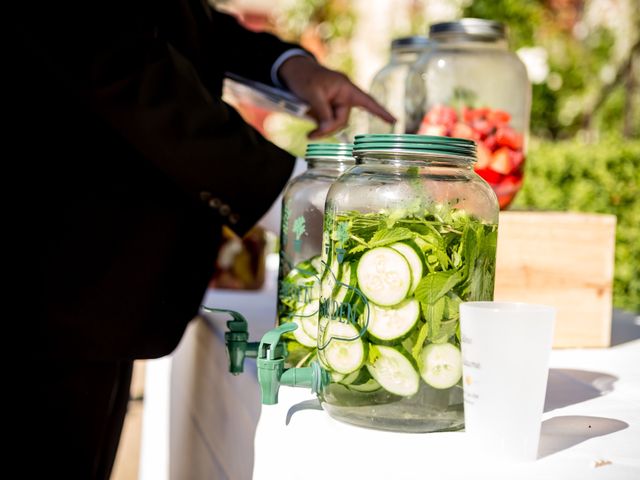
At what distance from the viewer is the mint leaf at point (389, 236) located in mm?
756

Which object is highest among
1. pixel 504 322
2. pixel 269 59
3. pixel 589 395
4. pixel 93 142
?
pixel 269 59

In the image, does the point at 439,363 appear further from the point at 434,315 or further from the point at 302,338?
the point at 302,338

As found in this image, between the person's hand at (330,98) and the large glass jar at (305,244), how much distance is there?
403mm

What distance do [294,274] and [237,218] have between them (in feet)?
0.78

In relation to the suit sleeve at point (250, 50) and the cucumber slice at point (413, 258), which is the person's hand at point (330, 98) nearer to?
the suit sleeve at point (250, 50)

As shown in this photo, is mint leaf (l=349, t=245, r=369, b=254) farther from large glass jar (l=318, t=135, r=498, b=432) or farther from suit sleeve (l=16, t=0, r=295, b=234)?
suit sleeve (l=16, t=0, r=295, b=234)

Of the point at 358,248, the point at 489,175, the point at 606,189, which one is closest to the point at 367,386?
the point at 358,248

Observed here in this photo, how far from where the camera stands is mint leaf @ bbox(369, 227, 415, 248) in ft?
2.48

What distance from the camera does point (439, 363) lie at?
746 millimetres

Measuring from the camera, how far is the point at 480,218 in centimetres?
79

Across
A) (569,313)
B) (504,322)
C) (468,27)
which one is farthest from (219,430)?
(468,27)

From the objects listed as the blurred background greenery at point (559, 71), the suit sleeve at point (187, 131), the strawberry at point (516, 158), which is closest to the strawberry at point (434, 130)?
the strawberry at point (516, 158)

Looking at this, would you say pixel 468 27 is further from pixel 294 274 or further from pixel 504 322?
pixel 504 322

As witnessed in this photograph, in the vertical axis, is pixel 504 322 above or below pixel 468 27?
below
